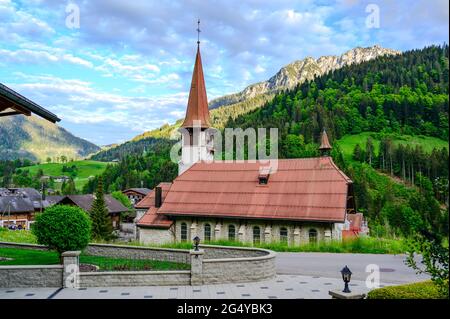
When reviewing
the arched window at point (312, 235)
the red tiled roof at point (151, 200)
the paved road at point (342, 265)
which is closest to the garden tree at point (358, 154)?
the red tiled roof at point (151, 200)

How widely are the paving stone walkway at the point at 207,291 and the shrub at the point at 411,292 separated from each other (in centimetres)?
368

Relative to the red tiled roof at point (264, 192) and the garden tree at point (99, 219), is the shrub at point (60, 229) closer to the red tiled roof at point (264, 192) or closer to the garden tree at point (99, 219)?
the red tiled roof at point (264, 192)

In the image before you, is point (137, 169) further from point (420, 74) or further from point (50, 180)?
point (420, 74)

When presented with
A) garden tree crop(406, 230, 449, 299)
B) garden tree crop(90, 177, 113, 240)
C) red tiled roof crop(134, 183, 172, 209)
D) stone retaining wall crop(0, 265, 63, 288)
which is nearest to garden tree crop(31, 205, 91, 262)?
stone retaining wall crop(0, 265, 63, 288)

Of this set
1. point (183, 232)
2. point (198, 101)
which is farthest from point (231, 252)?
point (198, 101)

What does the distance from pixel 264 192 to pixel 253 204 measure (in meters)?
1.52

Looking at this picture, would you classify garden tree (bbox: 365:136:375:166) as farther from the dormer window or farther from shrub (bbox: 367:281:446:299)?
shrub (bbox: 367:281:446:299)

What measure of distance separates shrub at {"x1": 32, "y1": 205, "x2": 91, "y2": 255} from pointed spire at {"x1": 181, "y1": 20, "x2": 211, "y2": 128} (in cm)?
2410

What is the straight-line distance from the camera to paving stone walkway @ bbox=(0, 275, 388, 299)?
1327 cm

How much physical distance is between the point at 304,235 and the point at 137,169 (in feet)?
384

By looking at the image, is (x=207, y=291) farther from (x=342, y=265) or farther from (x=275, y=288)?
(x=342, y=265)

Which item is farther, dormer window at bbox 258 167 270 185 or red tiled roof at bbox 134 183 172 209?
red tiled roof at bbox 134 183 172 209
